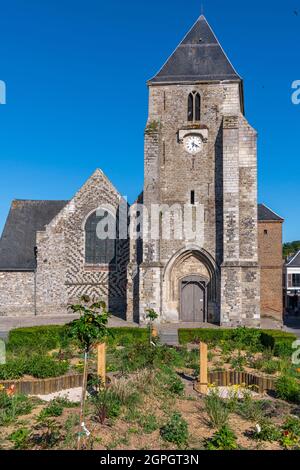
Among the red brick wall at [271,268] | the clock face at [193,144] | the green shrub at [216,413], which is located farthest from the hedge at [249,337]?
the clock face at [193,144]

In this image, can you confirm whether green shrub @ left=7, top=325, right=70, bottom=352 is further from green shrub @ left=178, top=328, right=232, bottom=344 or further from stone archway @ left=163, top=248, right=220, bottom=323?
stone archway @ left=163, top=248, right=220, bottom=323

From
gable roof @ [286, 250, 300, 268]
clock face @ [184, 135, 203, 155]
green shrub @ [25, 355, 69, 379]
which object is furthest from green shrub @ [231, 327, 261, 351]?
gable roof @ [286, 250, 300, 268]

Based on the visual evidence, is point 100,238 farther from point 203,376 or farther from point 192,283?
point 203,376

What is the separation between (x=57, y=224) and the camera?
2598 centimetres

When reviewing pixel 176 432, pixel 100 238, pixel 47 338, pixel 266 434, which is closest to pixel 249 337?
pixel 47 338

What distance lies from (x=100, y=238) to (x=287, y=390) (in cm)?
1745

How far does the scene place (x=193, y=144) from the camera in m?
23.0

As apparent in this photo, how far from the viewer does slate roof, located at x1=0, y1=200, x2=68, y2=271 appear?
26078mm

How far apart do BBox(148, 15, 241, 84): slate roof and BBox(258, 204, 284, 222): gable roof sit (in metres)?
8.20

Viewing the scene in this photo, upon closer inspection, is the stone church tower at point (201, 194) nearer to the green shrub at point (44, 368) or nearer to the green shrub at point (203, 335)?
the green shrub at point (203, 335)

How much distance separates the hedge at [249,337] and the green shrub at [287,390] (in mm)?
4237
